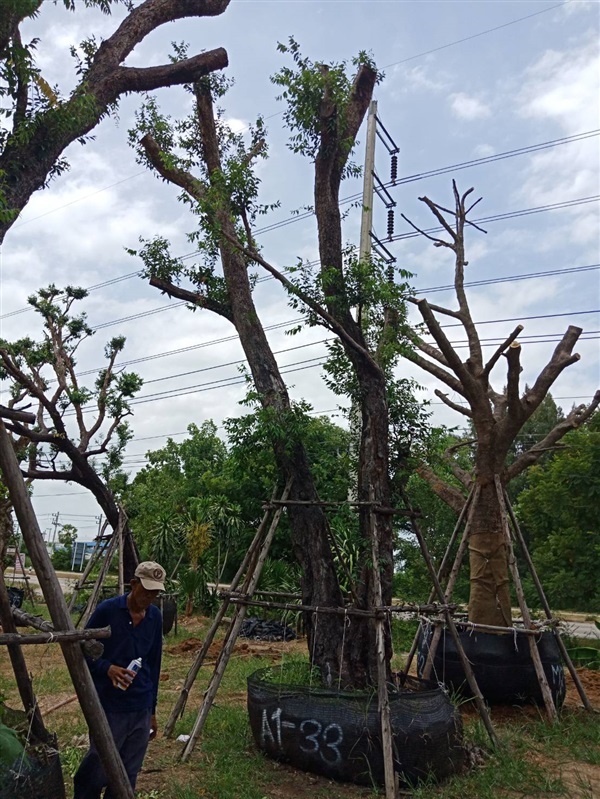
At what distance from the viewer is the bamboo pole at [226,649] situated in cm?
573

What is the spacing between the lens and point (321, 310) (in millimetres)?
6688

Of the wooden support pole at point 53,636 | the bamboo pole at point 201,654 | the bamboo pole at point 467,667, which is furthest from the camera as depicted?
the bamboo pole at point 201,654

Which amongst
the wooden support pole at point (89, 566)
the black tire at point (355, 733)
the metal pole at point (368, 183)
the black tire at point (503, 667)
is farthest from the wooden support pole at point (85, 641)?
the metal pole at point (368, 183)

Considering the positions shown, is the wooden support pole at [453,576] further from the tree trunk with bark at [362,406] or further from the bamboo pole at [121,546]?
the bamboo pole at [121,546]

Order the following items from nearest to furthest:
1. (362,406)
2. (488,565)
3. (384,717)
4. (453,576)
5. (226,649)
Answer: (384,717), (226,649), (362,406), (453,576), (488,565)

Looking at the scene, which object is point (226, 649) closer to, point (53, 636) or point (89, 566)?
point (53, 636)

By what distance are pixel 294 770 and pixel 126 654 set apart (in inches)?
86.7

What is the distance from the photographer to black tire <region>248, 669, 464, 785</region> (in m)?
5.14

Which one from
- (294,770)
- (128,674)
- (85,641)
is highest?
(85,641)

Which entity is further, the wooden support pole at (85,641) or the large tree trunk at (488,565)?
the large tree trunk at (488,565)

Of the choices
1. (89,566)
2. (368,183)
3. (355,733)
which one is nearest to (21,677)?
(355,733)

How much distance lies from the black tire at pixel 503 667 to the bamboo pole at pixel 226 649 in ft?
7.96

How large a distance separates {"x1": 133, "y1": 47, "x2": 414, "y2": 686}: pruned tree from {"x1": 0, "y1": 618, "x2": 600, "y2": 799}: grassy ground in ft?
3.83

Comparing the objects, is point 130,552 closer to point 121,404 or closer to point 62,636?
point 121,404
